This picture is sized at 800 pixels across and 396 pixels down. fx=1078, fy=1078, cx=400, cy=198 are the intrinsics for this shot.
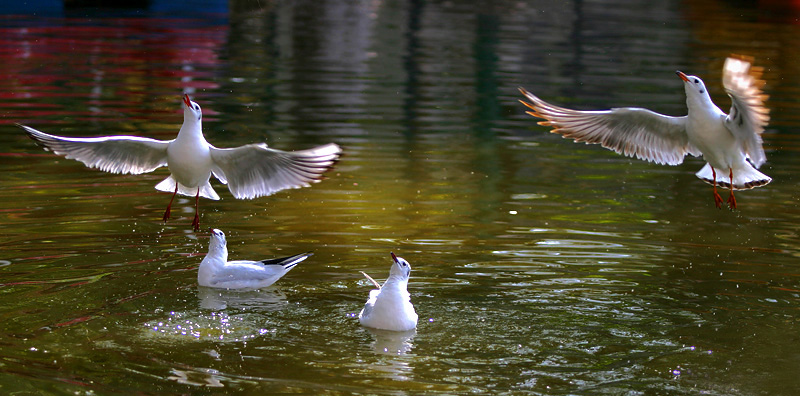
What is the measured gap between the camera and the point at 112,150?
29.6 feet

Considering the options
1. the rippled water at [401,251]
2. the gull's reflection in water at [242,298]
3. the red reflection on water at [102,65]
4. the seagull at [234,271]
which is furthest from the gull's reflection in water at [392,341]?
the red reflection on water at [102,65]

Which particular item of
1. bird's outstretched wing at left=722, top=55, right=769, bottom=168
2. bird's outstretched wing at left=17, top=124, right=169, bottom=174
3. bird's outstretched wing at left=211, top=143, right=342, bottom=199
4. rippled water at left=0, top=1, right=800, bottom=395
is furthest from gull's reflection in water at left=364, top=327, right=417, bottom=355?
bird's outstretched wing at left=722, top=55, right=769, bottom=168

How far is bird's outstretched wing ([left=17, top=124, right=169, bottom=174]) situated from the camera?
8.66 metres

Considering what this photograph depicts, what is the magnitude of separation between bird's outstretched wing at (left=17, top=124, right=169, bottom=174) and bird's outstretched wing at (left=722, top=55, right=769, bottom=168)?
457 centimetres

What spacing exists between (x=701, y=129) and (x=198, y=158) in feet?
14.3

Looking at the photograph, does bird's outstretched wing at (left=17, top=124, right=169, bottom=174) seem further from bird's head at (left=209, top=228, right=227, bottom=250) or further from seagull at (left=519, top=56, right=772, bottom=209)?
seagull at (left=519, top=56, right=772, bottom=209)

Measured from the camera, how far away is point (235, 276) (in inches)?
345

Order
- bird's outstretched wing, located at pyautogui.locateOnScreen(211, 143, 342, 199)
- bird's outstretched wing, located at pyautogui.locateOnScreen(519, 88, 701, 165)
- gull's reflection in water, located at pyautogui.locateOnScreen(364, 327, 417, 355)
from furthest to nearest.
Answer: bird's outstretched wing, located at pyautogui.locateOnScreen(519, 88, 701, 165)
bird's outstretched wing, located at pyautogui.locateOnScreen(211, 143, 342, 199)
gull's reflection in water, located at pyautogui.locateOnScreen(364, 327, 417, 355)

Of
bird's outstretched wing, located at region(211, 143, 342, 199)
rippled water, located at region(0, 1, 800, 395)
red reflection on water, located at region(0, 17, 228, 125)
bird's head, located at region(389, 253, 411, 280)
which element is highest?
bird's outstretched wing, located at region(211, 143, 342, 199)

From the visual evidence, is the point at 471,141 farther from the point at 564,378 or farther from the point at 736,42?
the point at 736,42

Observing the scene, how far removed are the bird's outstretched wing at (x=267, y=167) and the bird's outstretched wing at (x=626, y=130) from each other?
251 cm

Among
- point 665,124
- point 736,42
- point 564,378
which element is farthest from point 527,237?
point 736,42

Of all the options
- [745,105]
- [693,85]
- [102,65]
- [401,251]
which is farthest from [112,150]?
[102,65]

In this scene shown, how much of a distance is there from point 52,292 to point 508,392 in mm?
3816
